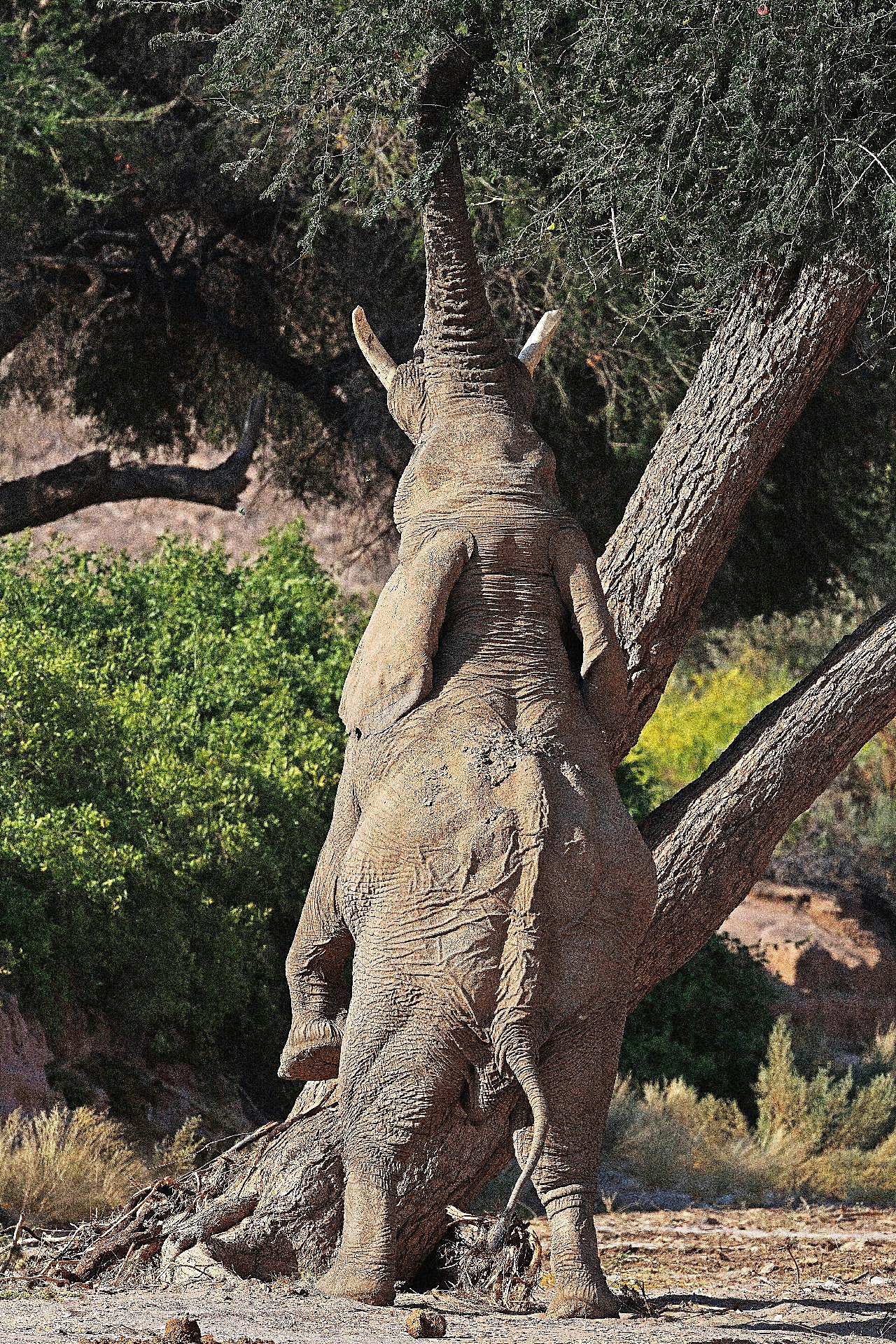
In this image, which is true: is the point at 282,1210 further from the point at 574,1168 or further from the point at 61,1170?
the point at 61,1170

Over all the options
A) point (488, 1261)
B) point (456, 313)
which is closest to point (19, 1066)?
point (488, 1261)

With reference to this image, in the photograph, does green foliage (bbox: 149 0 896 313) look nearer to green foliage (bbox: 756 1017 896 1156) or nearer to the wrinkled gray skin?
the wrinkled gray skin

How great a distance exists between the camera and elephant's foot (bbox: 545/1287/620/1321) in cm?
424

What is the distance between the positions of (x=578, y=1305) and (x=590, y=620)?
1.80m

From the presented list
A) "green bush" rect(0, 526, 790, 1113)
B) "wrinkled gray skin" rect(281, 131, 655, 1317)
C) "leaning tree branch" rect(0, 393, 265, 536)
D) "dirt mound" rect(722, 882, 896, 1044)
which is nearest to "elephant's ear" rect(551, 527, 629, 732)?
"wrinkled gray skin" rect(281, 131, 655, 1317)

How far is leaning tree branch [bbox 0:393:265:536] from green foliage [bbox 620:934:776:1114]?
4.73m

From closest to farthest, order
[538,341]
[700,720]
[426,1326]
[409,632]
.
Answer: [426,1326] < [409,632] < [538,341] < [700,720]

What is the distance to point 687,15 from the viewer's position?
234 inches

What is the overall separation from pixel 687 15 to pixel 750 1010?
323 inches

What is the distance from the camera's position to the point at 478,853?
4199 millimetres

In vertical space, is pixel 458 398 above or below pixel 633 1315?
above

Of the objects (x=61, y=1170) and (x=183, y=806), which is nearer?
(x=61, y=1170)

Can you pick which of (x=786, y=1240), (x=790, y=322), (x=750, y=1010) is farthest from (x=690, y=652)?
(x=790, y=322)

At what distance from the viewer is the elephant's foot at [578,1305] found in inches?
167
